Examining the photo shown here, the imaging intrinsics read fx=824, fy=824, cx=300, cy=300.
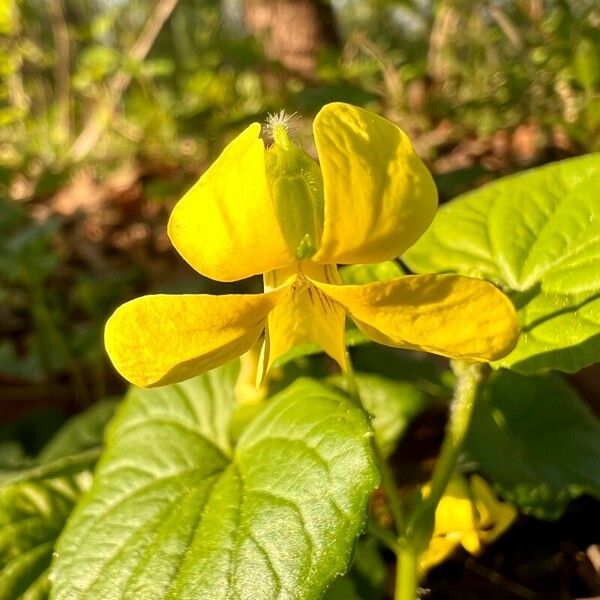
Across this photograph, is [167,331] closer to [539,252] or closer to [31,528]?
[539,252]

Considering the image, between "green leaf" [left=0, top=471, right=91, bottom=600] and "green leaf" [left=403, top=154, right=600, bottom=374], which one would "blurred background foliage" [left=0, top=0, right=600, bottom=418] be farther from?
"green leaf" [left=403, top=154, right=600, bottom=374]

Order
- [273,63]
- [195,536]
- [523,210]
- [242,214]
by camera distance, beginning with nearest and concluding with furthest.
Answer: [242,214], [195,536], [523,210], [273,63]

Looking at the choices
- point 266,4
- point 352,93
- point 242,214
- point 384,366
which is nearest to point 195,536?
point 242,214

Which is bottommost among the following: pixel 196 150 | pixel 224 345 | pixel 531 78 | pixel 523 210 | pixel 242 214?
pixel 196 150

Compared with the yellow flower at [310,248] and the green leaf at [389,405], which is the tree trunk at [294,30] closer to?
the green leaf at [389,405]

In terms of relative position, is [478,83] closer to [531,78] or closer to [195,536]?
[531,78]

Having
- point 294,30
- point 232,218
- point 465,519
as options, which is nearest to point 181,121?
point 294,30

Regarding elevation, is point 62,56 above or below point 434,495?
above
